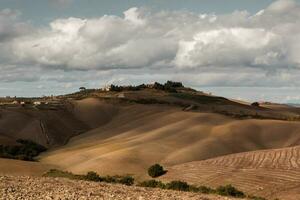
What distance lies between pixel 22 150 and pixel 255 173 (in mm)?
57091

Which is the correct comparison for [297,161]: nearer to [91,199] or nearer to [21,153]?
[91,199]

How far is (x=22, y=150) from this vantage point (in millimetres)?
99062

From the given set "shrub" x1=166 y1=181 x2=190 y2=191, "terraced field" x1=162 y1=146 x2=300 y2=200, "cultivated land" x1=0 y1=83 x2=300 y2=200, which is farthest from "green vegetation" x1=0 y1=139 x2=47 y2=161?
"shrub" x1=166 y1=181 x2=190 y2=191

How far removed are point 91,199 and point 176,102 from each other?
140 meters

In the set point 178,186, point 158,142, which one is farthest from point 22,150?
point 178,186

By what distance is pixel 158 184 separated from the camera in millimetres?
48562

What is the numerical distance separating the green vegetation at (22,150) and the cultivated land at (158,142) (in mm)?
2292

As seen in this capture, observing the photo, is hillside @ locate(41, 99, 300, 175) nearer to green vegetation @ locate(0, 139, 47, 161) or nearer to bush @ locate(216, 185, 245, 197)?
green vegetation @ locate(0, 139, 47, 161)

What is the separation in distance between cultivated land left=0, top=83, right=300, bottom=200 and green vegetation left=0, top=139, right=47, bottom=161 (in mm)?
2292

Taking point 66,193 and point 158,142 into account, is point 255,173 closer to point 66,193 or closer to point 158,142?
point 66,193

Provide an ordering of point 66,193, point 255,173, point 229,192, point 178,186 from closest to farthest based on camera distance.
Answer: point 66,193 → point 229,192 → point 178,186 → point 255,173

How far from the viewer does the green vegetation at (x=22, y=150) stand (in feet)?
301

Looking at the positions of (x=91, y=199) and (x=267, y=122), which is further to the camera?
(x=267, y=122)

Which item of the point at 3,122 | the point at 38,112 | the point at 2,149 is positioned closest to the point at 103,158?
the point at 2,149
